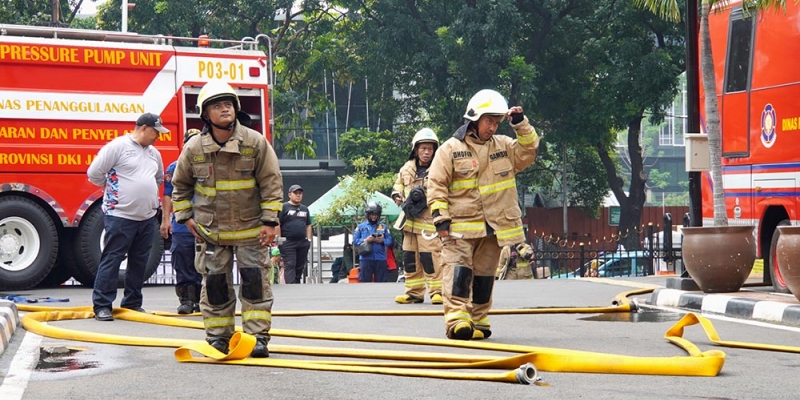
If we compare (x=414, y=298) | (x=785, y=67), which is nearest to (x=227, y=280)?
(x=414, y=298)

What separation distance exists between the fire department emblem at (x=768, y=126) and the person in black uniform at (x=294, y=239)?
768 cm

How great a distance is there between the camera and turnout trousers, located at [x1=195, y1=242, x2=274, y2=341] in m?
7.81

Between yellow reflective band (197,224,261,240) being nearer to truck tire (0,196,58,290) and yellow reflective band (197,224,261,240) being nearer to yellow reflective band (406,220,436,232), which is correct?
yellow reflective band (406,220,436,232)

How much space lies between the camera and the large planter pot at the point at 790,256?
429 inches

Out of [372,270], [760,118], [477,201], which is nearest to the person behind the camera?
[477,201]

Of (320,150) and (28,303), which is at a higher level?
(320,150)

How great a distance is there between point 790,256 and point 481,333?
10.8 ft

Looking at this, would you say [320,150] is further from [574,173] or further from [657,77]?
[657,77]

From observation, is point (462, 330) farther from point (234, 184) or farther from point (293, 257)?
point (293, 257)

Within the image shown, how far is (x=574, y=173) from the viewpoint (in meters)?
41.3

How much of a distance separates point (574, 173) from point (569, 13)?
27.7 feet

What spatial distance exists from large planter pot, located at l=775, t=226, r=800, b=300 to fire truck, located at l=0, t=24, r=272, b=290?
26.8ft

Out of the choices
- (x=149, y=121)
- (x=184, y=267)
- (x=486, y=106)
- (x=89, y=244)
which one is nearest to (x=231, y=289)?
(x=486, y=106)

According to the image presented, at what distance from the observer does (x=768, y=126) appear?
44.3 feet
